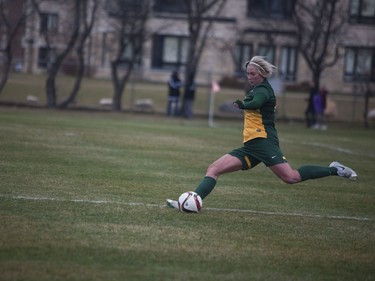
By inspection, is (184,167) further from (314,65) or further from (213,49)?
(213,49)

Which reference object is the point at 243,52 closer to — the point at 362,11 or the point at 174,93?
the point at 362,11

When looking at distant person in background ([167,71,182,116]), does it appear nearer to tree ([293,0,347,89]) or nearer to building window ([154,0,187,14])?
tree ([293,0,347,89])

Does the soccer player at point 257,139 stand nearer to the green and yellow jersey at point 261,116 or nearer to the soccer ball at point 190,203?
the green and yellow jersey at point 261,116

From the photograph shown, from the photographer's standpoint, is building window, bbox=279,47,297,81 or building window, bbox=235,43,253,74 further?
building window, bbox=279,47,297,81

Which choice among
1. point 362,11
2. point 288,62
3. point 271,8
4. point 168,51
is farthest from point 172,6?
point 362,11

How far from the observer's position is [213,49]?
60500 millimetres

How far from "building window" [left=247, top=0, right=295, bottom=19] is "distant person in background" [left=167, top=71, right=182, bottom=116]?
14.9 m

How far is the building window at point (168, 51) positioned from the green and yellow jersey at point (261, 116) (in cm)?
4948

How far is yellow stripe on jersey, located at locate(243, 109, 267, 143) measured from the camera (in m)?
10.4

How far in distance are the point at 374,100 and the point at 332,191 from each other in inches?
1485

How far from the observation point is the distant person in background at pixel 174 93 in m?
39.5

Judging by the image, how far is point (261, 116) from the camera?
34.2 feet

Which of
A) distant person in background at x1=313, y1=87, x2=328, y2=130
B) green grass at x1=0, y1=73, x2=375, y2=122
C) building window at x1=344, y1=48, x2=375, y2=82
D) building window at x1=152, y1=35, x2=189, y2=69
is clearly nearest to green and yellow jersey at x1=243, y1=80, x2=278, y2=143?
distant person in background at x1=313, y1=87, x2=328, y2=130

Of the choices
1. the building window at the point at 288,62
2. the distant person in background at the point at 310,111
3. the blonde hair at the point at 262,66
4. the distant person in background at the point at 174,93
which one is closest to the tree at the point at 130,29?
the distant person in background at the point at 174,93
